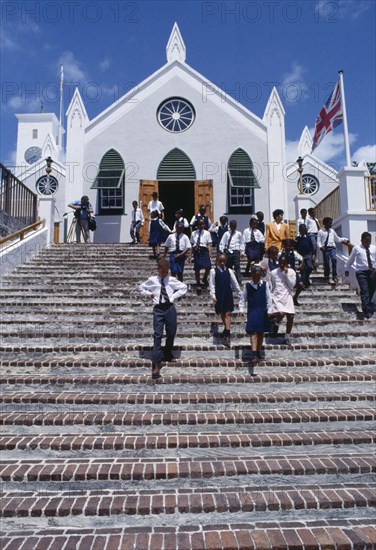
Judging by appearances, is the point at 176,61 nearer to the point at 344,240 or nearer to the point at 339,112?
the point at 339,112

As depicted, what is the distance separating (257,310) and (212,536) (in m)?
3.52

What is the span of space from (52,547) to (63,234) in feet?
50.6

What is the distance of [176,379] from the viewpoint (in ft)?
19.9

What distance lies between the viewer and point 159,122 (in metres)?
18.0

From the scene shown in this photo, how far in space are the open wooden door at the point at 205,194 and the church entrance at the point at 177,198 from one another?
97cm

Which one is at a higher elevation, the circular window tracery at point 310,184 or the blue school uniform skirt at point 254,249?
the circular window tracery at point 310,184

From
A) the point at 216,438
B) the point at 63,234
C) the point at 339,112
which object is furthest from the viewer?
the point at 63,234

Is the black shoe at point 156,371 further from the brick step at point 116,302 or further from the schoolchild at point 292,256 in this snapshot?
the schoolchild at point 292,256

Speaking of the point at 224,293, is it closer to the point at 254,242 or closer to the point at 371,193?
the point at 254,242

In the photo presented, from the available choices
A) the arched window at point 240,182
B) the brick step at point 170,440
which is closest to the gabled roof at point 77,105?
the arched window at point 240,182

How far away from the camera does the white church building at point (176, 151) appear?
17.5 meters

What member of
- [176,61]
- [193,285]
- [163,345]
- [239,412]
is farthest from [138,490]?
[176,61]

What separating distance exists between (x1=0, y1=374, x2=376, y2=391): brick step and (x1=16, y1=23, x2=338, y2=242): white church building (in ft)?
37.6

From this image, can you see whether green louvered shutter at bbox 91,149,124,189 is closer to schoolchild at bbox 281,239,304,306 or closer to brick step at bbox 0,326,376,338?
schoolchild at bbox 281,239,304,306
